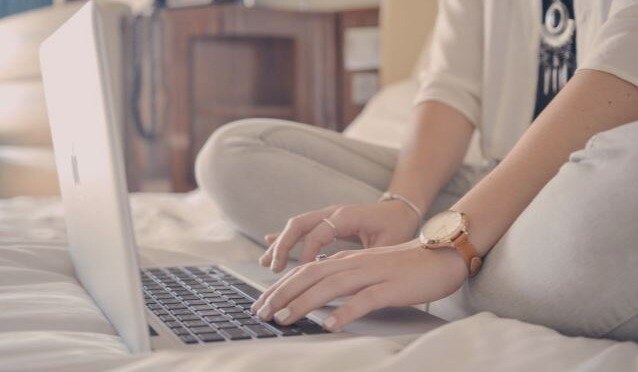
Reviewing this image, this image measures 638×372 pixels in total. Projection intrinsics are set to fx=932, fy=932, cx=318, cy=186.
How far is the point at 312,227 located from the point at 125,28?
221 cm

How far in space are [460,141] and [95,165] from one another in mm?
699

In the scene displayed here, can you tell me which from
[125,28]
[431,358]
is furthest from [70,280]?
[125,28]

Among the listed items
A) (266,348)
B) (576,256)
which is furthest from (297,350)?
(576,256)

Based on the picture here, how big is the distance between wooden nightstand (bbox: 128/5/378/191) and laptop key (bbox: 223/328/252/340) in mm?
2095

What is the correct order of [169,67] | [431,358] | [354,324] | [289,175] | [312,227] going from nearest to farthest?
[431,358] → [354,324] → [312,227] → [289,175] → [169,67]

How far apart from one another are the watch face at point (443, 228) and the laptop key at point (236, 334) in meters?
0.19

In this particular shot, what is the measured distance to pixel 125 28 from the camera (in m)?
3.00

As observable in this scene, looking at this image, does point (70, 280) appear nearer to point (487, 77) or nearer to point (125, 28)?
point (487, 77)

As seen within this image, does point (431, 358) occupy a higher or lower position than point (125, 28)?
higher

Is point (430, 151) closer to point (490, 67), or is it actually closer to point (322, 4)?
point (490, 67)

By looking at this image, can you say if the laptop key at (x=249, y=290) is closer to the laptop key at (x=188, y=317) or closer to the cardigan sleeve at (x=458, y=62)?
the laptop key at (x=188, y=317)

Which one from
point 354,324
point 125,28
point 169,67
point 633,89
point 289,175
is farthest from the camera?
point 125,28

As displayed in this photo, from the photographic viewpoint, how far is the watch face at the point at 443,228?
787 millimetres

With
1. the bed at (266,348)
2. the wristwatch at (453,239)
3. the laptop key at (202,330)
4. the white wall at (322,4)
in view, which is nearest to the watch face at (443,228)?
the wristwatch at (453,239)
